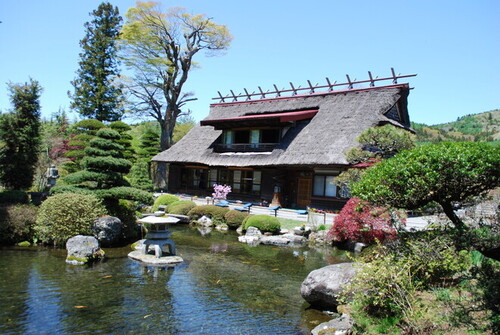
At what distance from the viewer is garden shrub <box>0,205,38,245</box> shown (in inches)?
479

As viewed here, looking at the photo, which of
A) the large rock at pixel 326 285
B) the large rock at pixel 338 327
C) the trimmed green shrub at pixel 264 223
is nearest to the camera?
the large rock at pixel 338 327

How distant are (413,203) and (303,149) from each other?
1415 centimetres

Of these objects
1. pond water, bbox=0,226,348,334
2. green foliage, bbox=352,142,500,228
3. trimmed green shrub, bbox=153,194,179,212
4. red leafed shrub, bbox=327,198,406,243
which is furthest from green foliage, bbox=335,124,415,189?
trimmed green shrub, bbox=153,194,179,212

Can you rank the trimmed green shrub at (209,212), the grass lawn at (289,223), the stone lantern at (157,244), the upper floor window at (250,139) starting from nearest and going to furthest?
the stone lantern at (157,244), the grass lawn at (289,223), the trimmed green shrub at (209,212), the upper floor window at (250,139)

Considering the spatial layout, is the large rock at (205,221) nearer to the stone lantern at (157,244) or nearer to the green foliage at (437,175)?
the stone lantern at (157,244)

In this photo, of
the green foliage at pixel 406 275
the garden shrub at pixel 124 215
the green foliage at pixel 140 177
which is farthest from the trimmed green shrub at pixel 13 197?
the green foliage at pixel 406 275

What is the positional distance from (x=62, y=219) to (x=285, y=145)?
46.3ft

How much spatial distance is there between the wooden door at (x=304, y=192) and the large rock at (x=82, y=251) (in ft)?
44.3

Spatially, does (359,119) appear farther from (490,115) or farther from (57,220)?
(490,115)

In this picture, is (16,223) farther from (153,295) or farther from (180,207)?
(180,207)

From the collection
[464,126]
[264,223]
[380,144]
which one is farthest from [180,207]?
[464,126]

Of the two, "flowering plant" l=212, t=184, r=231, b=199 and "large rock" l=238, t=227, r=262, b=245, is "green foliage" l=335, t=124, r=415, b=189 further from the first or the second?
"flowering plant" l=212, t=184, r=231, b=199

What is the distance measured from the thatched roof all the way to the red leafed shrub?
3.95 metres

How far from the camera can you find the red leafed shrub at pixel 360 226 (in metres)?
12.9
